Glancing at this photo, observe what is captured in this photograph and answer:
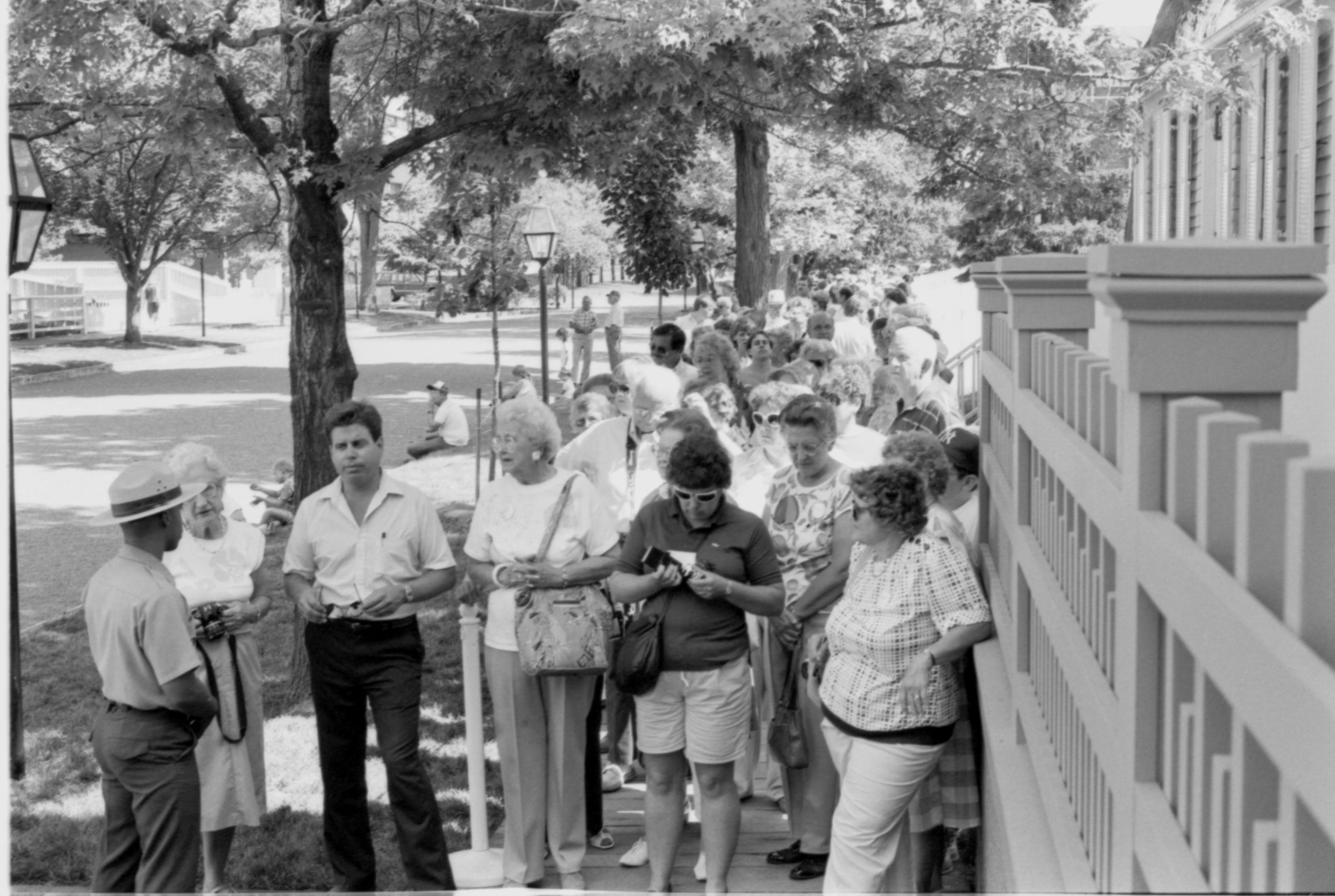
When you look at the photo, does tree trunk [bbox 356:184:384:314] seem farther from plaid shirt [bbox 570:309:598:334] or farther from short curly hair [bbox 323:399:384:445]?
short curly hair [bbox 323:399:384:445]

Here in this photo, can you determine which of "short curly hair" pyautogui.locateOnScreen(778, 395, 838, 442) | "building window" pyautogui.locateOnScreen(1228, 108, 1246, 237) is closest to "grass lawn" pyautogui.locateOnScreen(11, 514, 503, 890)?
"short curly hair" pyautogui.locateOnScreen(778, 395, 838, 442)

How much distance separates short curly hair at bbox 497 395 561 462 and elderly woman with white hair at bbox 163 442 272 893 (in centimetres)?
106

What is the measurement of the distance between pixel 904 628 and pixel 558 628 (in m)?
1.61

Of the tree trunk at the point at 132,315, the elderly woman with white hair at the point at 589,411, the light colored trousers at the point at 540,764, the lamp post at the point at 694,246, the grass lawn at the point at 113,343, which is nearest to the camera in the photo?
the light colored trousers at the point at 540,764

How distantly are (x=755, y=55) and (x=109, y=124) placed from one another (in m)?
3.62

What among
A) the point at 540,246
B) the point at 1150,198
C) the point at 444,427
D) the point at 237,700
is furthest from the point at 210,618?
the point at 1150,198

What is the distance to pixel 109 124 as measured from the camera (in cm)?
888

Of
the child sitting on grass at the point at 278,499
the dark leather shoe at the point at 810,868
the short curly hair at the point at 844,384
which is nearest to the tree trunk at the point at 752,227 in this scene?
the child sitting on grass at the point at 278,499

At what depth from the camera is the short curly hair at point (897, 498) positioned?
4.83 metres

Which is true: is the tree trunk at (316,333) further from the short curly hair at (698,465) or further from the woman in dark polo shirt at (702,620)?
the short curly hair at (698,465)

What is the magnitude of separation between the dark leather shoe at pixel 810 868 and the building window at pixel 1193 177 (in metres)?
16.5

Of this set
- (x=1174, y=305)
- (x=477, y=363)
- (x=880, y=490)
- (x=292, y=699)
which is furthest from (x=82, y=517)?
(x=477, y=363)

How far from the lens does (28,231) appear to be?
8.39m

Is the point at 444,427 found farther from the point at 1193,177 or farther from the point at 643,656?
the point at 643,656
